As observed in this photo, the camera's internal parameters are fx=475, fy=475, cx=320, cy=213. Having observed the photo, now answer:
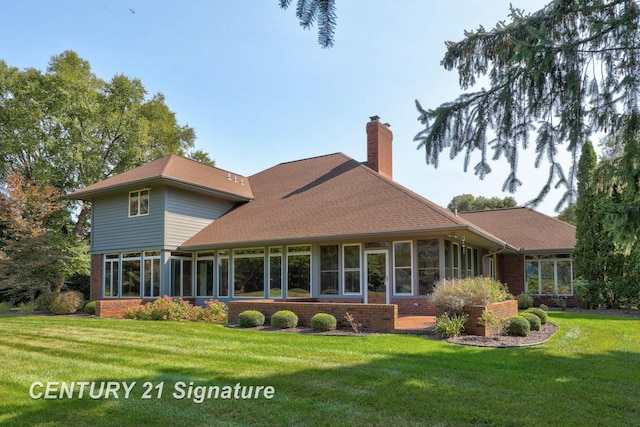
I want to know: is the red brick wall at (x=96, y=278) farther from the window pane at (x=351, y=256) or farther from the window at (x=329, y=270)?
the window pane at (x=351, y=256)

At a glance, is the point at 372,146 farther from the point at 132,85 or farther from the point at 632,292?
the point at 132,85

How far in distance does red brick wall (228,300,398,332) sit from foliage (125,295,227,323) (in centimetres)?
107

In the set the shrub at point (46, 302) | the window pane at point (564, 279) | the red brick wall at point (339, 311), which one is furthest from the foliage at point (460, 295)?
the shrub at point (46, 302)

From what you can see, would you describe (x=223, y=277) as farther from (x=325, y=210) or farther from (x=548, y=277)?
(x=548, y=277)

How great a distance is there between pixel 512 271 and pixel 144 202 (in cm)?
1625

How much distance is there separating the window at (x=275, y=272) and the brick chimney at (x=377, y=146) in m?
5.76

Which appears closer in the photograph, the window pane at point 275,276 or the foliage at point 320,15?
the foliage at point 320,15

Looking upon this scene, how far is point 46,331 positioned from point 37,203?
43.3ft

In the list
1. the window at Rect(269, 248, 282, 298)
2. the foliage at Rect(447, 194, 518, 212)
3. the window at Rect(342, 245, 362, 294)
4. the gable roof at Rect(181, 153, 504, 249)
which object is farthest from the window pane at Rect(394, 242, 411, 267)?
the foliage at Rect(447, 194, 518, 212)

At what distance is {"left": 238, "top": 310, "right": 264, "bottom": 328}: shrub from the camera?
11625 millimetres

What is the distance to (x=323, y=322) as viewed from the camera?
34.7 ft

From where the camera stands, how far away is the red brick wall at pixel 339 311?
10500 mm

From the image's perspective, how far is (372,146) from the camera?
19.7m

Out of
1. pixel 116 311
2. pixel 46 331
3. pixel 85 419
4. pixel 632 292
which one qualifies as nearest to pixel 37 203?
pixel 116 311
